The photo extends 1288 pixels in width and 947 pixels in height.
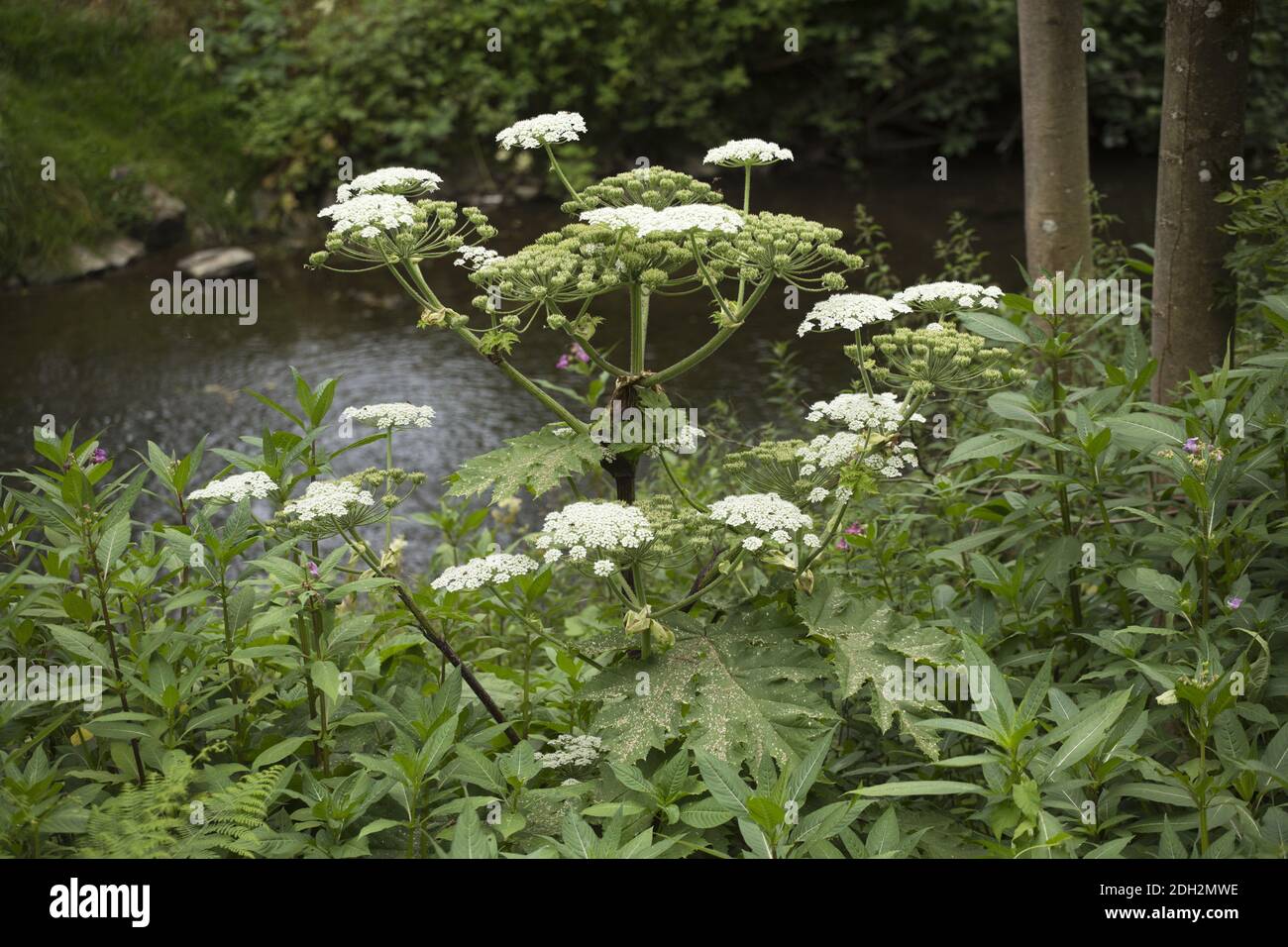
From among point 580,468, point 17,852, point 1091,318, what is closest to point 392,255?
point 580,468

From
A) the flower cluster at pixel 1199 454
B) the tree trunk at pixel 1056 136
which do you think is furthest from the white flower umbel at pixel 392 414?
the tree trunk at pixel 1056 136

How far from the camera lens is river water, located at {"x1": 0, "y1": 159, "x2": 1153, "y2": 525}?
8.42 m

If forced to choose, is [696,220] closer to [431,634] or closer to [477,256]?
[477,256]

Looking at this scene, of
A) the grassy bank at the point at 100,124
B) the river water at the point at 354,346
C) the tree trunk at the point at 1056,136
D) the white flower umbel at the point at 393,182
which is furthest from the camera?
the grassy bank at the point at 100,124

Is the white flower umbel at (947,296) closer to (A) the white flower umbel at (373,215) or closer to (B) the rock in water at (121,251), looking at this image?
(A) the white flower umbel at (373,215)

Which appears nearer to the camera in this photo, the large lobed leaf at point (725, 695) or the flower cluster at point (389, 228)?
the large lobed leaf at point (725, 695)

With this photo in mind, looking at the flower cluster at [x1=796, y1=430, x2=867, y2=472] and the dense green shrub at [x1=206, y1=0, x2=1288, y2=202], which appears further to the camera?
the dense green shrub at [x1=206, y1=0, x2=1288, y2=202]

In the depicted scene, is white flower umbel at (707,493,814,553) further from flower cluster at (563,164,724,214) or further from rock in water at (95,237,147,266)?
rock in water at (95,237,147,266)

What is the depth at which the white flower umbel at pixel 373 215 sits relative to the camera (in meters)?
2.84

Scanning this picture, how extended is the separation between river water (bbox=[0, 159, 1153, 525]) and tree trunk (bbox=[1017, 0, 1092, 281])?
9.20 feet

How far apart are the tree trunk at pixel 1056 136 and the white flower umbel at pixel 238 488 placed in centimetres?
371

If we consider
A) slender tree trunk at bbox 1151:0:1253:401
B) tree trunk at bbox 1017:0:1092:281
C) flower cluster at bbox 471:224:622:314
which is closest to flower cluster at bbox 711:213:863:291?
flower cluster at bbox 471:224:622:314

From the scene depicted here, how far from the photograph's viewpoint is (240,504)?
9.96 ft

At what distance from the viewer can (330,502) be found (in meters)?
2.87
